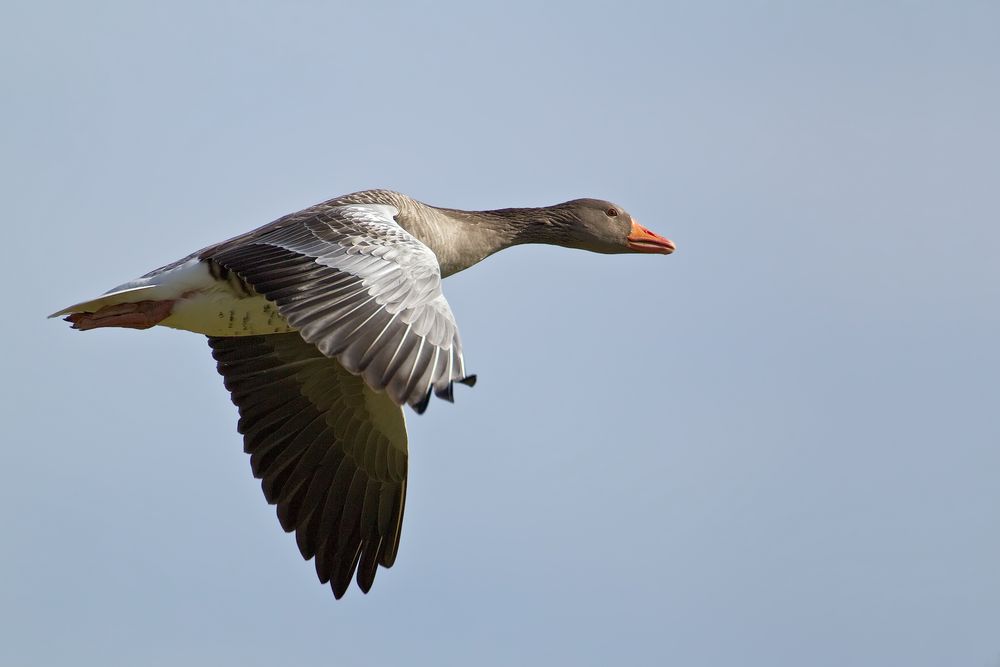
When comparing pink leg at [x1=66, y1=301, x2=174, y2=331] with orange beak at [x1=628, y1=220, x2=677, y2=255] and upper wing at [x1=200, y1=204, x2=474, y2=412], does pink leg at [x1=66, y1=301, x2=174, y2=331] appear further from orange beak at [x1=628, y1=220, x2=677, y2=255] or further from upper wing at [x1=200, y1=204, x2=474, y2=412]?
orange beak at [x1=628, y1=220, x2=677, y2=255]

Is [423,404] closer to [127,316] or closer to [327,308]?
[327,308]

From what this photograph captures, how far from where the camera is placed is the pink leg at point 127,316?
35.1 ft

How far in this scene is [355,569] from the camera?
11.5 meters

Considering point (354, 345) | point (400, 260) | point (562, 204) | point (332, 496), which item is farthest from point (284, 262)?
point (562, 204)

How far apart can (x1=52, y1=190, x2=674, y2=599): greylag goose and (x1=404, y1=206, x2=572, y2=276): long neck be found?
0.01 meters

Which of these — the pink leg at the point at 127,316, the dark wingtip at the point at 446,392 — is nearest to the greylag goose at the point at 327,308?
the pink leg at the point at 127,316

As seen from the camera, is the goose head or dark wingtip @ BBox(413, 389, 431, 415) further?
the goose head

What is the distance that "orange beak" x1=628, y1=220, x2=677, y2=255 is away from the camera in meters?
13.7

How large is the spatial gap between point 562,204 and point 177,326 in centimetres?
425

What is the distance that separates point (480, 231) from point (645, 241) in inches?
85.2

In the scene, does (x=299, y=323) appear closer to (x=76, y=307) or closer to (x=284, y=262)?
(x=284, y=262)

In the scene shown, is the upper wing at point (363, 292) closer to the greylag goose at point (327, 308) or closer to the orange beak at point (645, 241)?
the greylag goose at point (327, 308)

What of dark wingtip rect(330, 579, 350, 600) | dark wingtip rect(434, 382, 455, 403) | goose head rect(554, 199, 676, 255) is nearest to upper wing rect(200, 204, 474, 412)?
dark wingtip rect(434, 382, 455, 403)

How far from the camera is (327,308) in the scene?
8.72 m
